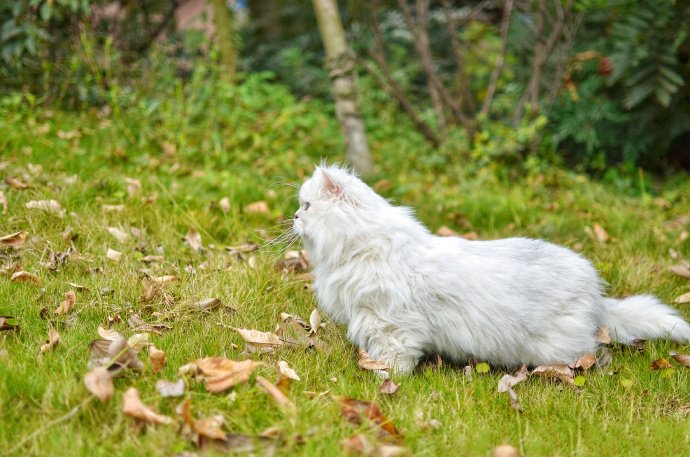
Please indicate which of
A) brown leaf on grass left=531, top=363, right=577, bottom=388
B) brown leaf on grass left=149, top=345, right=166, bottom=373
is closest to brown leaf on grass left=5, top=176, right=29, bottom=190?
brown leaf on grass left=149, top=345, right=166, bottom=373

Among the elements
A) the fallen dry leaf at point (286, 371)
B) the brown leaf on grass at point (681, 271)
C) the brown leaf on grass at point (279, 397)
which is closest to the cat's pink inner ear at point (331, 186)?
the fallen dry leaf at point (286, 371)

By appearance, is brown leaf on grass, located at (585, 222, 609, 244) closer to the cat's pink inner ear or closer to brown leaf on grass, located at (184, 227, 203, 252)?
the cat's pink inner ear

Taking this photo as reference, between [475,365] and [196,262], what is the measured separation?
1723 millimetres

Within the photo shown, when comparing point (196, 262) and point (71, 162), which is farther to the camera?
point (71, 162)

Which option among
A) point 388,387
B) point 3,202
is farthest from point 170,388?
point 3,202

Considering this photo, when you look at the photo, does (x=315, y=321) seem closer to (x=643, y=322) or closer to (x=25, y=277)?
(x=25, y=277)

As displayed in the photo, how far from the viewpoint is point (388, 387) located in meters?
2.62

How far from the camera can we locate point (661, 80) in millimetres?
5473

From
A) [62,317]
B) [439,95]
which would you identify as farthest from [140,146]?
[439,95]

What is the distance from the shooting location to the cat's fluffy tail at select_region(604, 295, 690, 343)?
3213mm

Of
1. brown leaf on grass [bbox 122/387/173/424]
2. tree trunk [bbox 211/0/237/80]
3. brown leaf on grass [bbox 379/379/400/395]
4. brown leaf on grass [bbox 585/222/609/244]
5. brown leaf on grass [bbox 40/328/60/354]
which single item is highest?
tree trunk [bbox 211/0/237/80]

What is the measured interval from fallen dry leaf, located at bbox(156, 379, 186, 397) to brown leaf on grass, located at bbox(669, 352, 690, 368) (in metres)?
2.30

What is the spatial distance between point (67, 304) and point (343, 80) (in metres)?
3.16

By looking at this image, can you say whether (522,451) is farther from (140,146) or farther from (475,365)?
(140,146)
